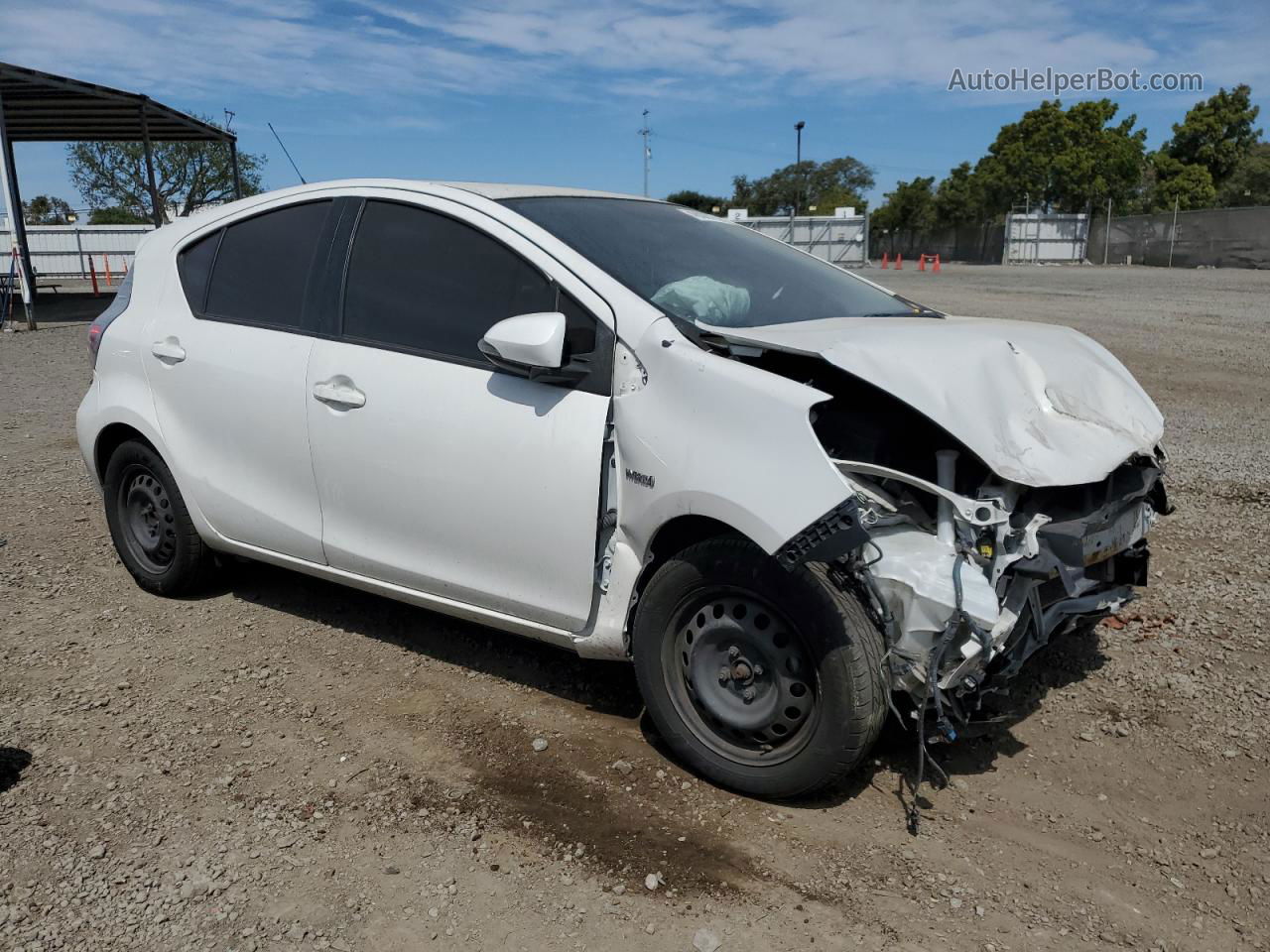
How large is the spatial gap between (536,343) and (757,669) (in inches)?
46.9

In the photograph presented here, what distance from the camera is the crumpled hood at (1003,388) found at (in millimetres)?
2934

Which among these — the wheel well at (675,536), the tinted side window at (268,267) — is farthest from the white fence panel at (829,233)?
the wheel well at (675,536)

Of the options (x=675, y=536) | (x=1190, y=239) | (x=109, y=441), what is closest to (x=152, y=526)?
(x=109, y=441)

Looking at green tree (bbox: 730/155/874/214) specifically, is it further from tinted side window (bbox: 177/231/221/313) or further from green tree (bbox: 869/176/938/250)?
tinted side window (bbox: 177/231/221/313)

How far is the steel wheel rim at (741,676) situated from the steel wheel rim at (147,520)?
2.71m

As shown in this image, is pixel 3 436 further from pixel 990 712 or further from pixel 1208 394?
pixel 1208 394

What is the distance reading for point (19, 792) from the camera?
3332mm

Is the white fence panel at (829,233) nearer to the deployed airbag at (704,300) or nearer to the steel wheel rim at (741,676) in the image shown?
the deployed airbag at (704,300)

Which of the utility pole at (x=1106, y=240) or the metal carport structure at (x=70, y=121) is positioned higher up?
the metal carport structure at (x=70, y=121)

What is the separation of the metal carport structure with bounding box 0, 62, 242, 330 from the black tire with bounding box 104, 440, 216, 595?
52.9 ft

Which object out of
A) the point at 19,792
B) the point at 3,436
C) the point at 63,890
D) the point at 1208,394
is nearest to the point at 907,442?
the point at 63,890

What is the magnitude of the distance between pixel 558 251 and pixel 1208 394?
26.5 ft

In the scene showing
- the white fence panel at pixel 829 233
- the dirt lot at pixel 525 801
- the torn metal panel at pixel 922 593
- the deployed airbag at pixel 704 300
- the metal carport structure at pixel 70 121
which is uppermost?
the metal carport structure at pixel 70 121

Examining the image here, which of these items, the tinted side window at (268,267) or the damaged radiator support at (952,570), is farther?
the tinted side window at (268,267)
